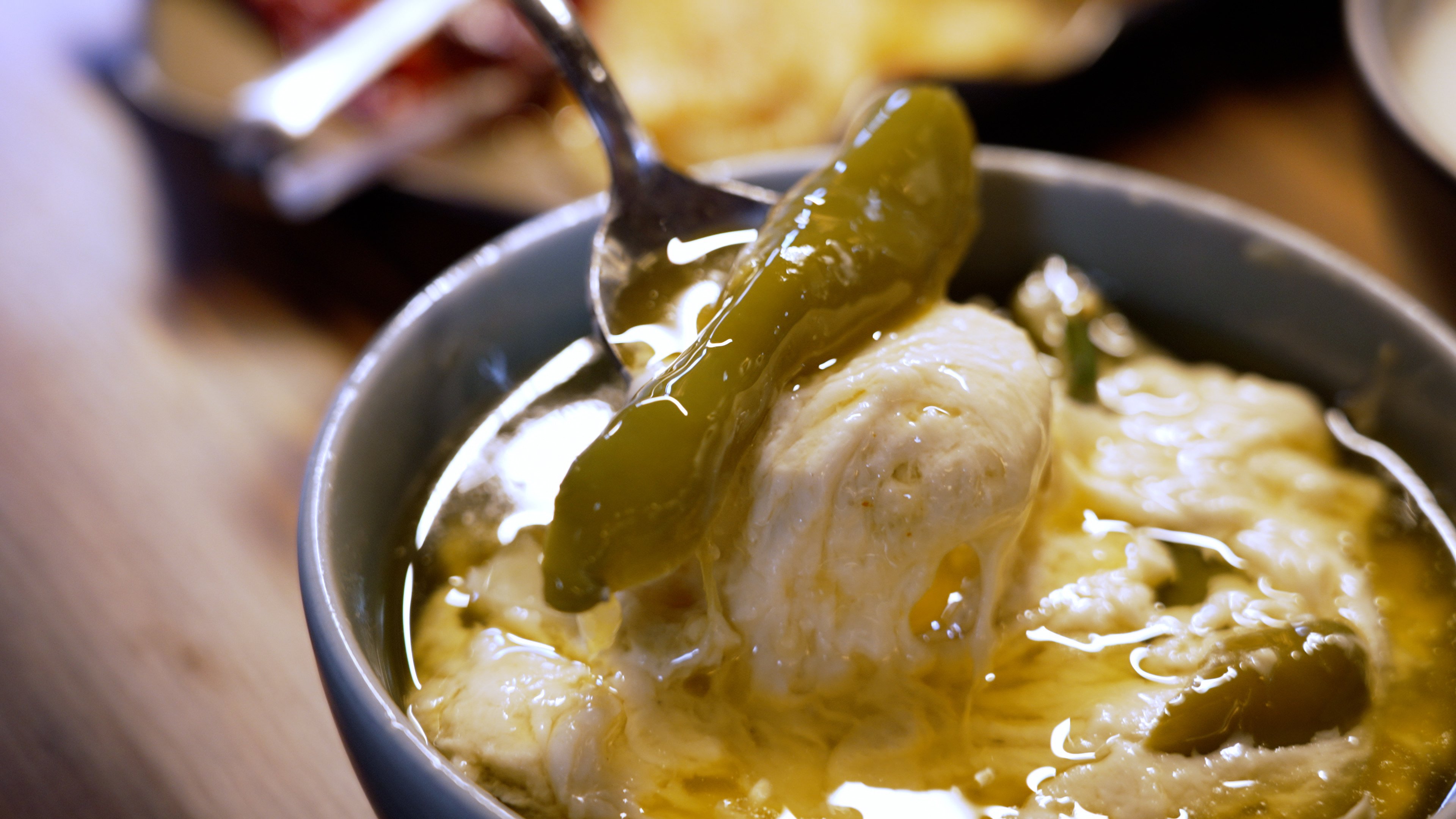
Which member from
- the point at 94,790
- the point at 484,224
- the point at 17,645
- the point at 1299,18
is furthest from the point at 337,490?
the point at 1299,18

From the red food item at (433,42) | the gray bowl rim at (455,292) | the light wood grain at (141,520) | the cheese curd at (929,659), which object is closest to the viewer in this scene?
the gray bowl rim at (455,292)

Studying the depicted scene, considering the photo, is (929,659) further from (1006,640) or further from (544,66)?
(544,66)

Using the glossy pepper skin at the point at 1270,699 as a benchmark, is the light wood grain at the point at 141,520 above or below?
above

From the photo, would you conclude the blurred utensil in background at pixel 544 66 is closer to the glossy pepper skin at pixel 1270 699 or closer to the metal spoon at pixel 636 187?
the metal spoon at pixel 636 187

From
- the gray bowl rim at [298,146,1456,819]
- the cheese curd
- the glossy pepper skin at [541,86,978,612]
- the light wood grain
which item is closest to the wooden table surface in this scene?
the light wood grain

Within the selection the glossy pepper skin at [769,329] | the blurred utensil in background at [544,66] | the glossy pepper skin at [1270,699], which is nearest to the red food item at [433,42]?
the blurred utensil in background at [544,66]
